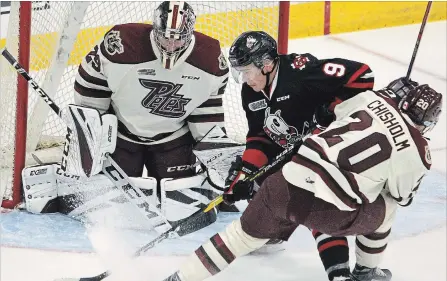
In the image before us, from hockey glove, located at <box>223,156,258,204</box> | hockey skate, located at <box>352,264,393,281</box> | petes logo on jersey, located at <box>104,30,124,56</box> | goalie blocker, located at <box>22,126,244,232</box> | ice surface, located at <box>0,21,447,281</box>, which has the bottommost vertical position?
ice surface, located at <box>0,21,447,281</box>

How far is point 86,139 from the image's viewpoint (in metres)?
3.23

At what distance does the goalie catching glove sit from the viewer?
3223 millimetres

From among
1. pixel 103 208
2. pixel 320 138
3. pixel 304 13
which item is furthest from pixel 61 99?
pixel 304 13

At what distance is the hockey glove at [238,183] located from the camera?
3039 mm

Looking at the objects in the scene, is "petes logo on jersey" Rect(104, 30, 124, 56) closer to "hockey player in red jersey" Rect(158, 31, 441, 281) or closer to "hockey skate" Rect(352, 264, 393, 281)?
"hockey player in red jersey" Rect(158, 31, 441, 281)

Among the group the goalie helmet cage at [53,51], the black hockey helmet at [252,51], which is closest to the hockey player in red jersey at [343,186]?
the black hockey helmet at [252,51]

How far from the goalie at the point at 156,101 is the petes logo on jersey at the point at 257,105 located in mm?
272

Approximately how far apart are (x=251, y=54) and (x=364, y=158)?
55cm

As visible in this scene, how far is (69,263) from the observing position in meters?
3.21

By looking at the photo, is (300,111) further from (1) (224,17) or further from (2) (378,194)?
(1) (224,17)

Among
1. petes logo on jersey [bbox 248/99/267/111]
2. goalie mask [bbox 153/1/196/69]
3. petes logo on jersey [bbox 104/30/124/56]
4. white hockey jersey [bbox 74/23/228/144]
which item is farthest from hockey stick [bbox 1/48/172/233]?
petes logo on jersey [bbox 248/99/267/111]

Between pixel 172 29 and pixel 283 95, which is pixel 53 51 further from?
pixel 283 95

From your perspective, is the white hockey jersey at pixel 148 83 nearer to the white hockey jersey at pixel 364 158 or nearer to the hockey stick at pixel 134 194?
the hockey stick at pixel 134 194

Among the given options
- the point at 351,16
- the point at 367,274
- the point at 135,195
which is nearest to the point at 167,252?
the point at 135,195
